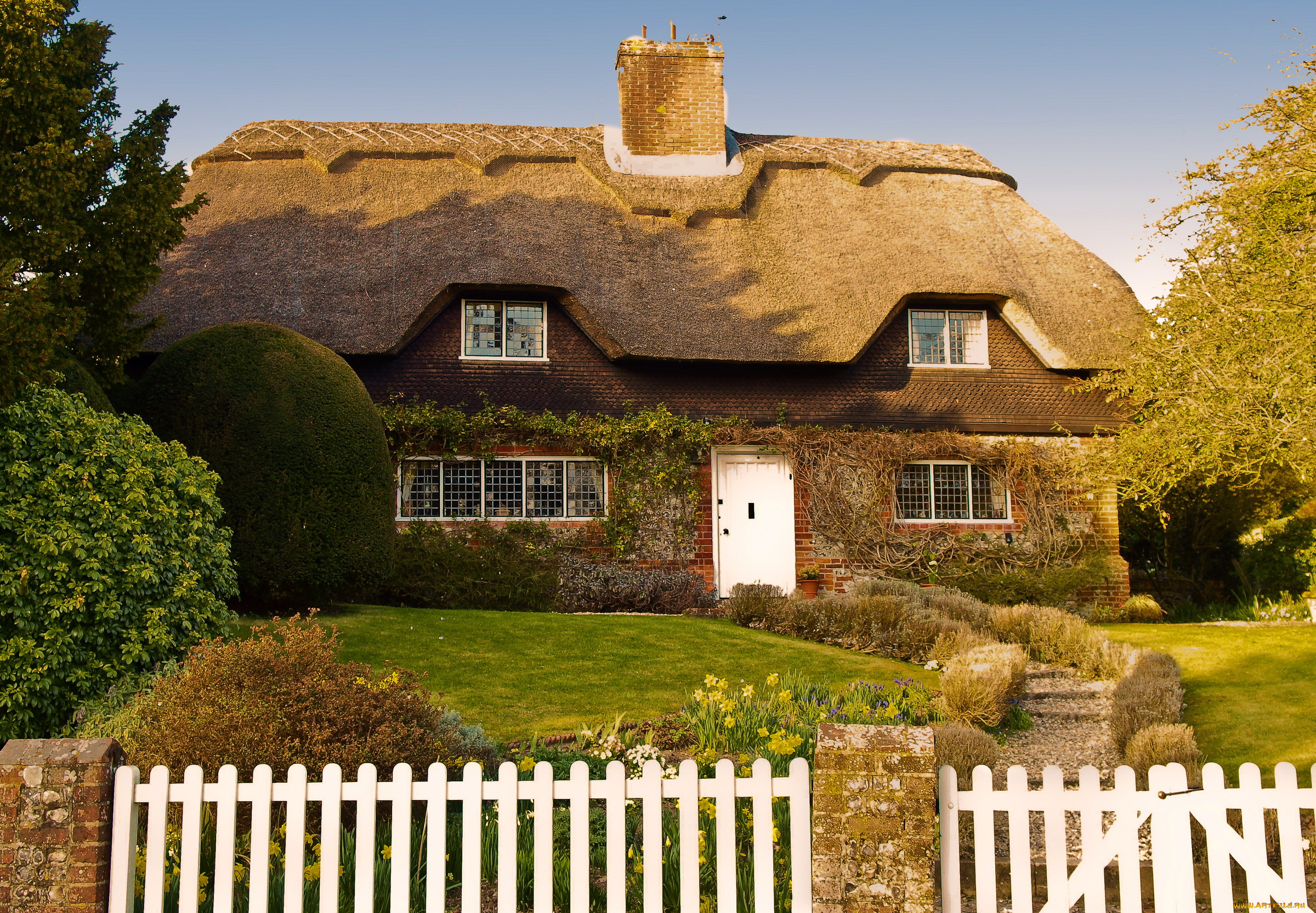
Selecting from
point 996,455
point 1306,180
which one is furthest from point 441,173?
point 1306,180

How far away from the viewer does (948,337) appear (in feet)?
52.2

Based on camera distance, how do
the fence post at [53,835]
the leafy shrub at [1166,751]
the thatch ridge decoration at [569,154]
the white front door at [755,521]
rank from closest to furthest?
the fence post at [53,835] → the leafy shrub at [1166,751] → the white front door at [755,521] → the thatch ridge decoration at [569,154]

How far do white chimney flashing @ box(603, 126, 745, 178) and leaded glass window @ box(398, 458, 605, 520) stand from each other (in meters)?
5.57

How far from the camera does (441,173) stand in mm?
16500

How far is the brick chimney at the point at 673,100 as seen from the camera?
56.5 feet

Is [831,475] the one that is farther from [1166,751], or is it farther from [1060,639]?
[1166,751]

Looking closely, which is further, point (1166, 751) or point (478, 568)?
point (478, 568)

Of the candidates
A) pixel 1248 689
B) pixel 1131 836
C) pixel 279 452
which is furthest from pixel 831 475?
pixel 1131 836

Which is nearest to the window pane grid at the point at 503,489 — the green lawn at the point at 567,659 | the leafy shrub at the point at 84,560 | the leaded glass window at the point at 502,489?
the leaded glass window at the point at 502,489

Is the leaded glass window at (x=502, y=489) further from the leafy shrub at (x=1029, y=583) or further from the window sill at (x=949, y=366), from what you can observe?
the leafy shrub at (x=1029, y=583)

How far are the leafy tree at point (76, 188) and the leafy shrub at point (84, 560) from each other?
19.6 inches

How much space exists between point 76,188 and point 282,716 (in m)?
5.65

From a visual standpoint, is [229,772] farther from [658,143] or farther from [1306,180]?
[658,143]

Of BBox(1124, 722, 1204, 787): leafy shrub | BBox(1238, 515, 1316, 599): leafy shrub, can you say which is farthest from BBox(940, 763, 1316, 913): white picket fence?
BBox(1238, 515, 1316, 599): leafy shrub
